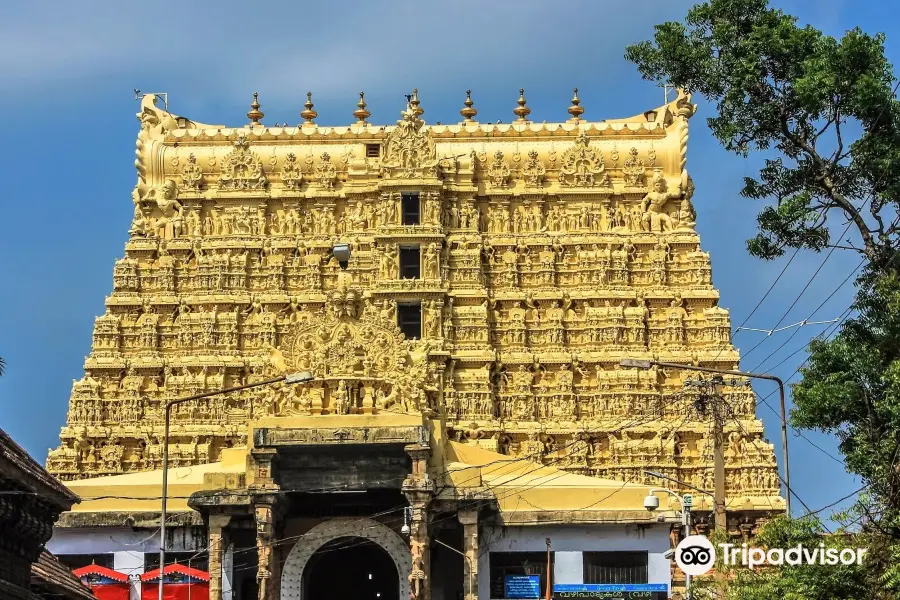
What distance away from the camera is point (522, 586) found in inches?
2279

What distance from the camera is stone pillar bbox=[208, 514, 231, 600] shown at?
56.8 metres

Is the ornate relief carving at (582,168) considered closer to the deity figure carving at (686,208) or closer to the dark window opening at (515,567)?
the deity figure carving at (686,208)

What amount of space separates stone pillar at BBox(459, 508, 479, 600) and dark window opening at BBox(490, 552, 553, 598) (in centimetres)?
108

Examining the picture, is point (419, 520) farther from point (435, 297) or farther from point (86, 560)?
point (435, 297)

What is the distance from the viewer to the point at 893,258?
3953cm

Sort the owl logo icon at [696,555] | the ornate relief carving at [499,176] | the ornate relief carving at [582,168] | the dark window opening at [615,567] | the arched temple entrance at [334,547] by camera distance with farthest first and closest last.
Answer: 1. the ornate relief carving at [499,176]
2. the ornate relief carving at [582,168]
3. the dark window opening at [615,567]
4. the arched temple entrance at [334,547]
5. the owl logo icon at [696,555]

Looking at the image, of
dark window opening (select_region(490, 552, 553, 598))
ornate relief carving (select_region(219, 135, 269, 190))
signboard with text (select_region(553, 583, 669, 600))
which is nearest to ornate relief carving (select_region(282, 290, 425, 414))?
dark window opening (select_region(490, 552, 553, 598))

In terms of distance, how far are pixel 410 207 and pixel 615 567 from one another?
24.5 metres

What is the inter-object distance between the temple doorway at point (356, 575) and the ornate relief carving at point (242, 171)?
22349 millimetres

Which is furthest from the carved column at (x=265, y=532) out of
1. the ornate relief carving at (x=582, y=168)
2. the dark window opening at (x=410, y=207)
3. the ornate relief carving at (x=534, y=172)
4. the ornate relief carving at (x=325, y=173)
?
the ornate relief carving at (x=582, y=168)

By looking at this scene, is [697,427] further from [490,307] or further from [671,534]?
[671,534]

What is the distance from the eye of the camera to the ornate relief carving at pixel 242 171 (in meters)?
80.0

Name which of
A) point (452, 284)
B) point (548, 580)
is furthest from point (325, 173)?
point (548, 580)

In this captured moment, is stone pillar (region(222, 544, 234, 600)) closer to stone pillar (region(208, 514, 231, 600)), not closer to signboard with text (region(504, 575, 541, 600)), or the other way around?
stone pillar (region(208, 514, 231, 600))
